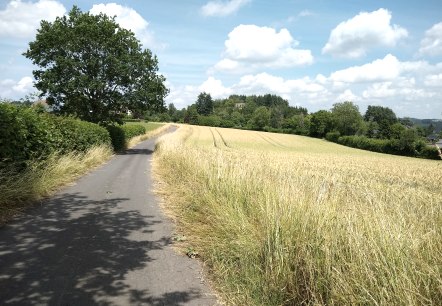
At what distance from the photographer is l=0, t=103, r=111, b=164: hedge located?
863 centimetres

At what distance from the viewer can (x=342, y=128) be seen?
333ft

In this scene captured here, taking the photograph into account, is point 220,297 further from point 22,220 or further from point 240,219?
point 22,220

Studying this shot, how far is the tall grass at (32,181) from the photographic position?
7.54 meters

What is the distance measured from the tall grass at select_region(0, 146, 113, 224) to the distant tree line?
383 inches

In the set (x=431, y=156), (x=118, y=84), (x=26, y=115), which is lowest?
(x=431, y=156)

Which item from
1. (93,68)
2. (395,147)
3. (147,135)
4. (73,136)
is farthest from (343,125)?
(73,136)

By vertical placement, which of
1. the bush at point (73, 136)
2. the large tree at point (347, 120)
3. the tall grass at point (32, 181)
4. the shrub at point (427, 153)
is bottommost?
the shrub at point (427, 153)

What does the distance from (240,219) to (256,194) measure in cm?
101

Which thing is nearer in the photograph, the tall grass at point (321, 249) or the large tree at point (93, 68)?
the tall grass at point (321, 249)

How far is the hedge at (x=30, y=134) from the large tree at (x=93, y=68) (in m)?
15.7

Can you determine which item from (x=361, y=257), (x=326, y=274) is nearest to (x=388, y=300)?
(x=361, y=257)

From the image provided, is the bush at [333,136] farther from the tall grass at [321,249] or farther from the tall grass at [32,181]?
the tall grass at [321,249]

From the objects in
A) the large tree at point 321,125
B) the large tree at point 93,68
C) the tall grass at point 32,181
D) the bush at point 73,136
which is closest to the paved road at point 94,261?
the tall grass at point 32,181

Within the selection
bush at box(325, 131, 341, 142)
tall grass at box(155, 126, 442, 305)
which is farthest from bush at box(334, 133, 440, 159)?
tall grass at box(155, 126, 442, 305)
